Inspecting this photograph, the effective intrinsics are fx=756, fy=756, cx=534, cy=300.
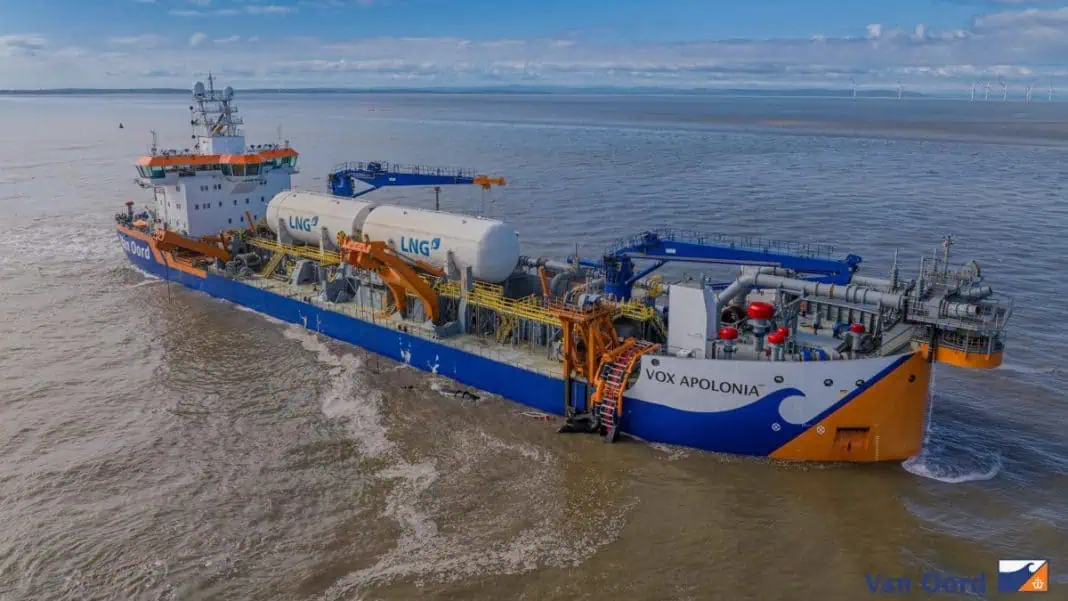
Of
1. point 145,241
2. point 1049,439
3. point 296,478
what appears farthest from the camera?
point 145,241


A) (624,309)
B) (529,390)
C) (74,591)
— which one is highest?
(624,309)

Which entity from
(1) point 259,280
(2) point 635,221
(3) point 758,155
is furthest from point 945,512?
(3) point 758,155

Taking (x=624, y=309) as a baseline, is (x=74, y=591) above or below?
below

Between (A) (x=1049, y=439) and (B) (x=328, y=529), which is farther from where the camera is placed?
(A) (x=1049, y=439)

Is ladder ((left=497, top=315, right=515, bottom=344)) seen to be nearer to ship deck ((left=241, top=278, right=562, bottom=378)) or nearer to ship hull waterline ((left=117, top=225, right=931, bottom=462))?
ship deck ((left=241, top=278, right=562, bottom=378))

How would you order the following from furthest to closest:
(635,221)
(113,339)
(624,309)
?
(635,221), (113,339), (624,309)

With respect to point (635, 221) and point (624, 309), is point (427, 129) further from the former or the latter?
point (624, 309)

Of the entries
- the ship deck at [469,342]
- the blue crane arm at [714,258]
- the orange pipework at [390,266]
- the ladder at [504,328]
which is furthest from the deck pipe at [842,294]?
the orange pipework at [390,266]

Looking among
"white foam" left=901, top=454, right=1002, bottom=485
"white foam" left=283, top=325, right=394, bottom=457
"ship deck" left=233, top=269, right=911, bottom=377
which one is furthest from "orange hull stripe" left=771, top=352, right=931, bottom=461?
"white foam" left=283, top=325, right=394, bottom=457
